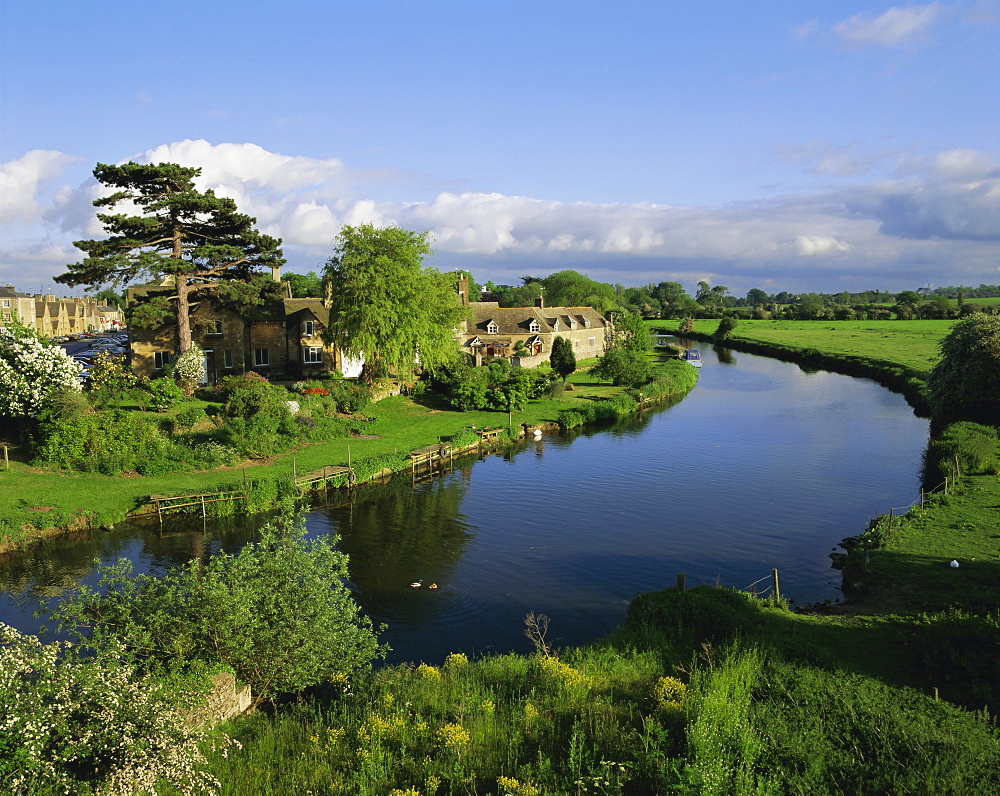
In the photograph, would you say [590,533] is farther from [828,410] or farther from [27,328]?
[828,410]

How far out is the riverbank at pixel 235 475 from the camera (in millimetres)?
27562

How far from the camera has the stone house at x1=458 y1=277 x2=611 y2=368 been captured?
76.3 m

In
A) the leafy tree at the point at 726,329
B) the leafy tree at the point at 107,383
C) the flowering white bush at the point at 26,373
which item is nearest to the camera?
the flowering white bush at the point at 26,373

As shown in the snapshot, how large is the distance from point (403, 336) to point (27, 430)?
23.1 m

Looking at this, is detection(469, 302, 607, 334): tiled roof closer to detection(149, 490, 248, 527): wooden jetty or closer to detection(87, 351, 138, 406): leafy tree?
detection(87, 351, 138, 406): leafy tree

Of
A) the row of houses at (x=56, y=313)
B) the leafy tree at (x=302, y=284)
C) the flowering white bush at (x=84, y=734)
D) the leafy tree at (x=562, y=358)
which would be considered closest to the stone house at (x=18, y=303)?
the row of houses at (x=56, y=313)

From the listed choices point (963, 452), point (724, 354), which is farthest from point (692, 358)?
point (963, 452)

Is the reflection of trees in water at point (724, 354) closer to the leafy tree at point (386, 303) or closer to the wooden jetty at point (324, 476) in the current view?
the leafy tree at point (386, 303)

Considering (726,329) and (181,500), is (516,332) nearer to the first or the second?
(181,500)

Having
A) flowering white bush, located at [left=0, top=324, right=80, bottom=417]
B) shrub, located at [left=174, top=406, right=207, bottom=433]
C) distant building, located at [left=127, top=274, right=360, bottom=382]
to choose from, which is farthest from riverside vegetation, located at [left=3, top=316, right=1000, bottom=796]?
distant building, located at [left=127, top=274, right=360, bottom=382]

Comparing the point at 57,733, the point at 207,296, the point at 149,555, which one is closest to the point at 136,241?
the point at 207,296

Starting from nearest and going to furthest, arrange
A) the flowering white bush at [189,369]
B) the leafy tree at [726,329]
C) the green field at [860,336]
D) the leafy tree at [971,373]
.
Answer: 1. the leafy tree at [971,373]
2. the flowering white bush at [189,369]
3. the green field at [860,336]
4. the leafy tree at [726,329]

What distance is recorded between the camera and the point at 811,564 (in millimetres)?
24531

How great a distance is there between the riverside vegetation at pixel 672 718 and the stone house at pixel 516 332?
184 feet
